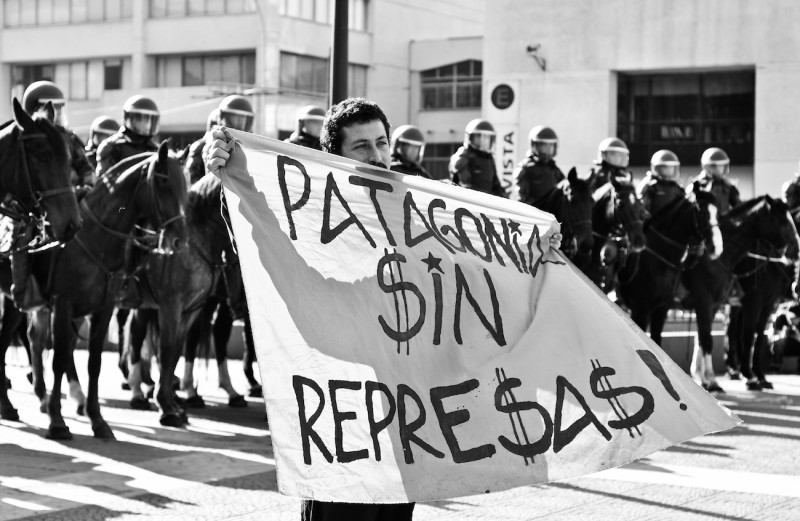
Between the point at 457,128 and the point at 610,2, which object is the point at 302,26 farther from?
the point at 610,2

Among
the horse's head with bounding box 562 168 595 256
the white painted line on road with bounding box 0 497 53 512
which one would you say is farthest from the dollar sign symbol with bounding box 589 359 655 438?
the horse's head with bounding box 562 168 595 256

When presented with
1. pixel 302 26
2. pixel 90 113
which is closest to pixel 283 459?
pixel 302 26

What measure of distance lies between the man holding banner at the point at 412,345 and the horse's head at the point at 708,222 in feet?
37.9

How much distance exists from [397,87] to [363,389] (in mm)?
60138

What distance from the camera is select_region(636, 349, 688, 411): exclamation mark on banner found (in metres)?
5.42

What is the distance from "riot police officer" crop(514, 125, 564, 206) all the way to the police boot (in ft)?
23.5

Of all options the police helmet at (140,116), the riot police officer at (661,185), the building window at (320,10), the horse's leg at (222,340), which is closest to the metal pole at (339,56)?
the police helmet at (140,116)

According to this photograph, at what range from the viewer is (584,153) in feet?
155

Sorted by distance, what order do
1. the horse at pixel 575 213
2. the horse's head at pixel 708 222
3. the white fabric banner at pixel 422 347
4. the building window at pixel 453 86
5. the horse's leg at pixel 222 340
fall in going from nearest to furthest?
the white fabric banner at pixel 422 347
the horse's leg at pixel 222 340
the horse at pixel 575 213
the horse's head at pixel 708 222
the building window at pixel 453 86

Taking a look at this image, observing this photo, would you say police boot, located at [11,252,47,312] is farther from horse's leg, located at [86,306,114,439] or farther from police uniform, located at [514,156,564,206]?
police uniform, located at [514,156,564,206]

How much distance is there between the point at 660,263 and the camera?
17453mm

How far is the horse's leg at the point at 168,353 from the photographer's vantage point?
42.3ft

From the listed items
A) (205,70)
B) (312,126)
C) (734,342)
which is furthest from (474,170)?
(205,70)

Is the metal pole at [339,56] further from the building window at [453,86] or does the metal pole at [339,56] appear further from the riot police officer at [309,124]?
the building window at [453,86]
